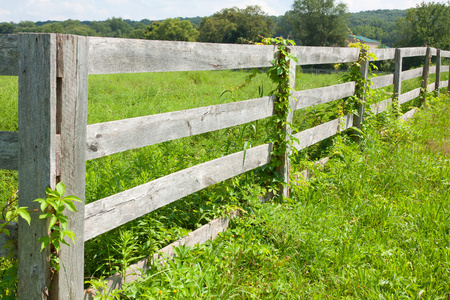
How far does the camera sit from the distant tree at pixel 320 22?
6856 cm

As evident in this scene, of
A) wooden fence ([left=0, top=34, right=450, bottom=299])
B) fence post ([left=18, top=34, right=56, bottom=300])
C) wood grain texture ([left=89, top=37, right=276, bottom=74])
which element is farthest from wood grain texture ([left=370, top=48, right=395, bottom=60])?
fence post ([left=18, top=34, right=56, bottom=300])

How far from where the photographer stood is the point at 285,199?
4.41 metres

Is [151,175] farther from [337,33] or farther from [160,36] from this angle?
[160,36]

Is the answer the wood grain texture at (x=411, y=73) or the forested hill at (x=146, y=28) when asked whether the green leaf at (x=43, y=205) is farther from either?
the forested hill at (x=146, y=28)

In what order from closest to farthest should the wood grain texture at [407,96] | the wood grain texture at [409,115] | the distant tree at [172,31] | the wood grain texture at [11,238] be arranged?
the wood grain texture at [11,238], the wood grain texture at [407,96], the wood grain texture at [409,115], the distant tree at [172,31]

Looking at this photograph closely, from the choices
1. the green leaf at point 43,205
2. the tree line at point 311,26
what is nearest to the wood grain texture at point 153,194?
the green leaf at point 43,205

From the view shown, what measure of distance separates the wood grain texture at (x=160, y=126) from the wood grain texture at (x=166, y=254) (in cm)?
81

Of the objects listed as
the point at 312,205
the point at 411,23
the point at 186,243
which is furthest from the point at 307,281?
the point at 411,23

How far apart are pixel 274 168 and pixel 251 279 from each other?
1.65 meters

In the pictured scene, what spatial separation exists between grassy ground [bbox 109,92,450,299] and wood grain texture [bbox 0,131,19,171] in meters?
1.07

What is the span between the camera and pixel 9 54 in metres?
2.02

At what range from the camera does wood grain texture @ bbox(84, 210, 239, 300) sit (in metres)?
2.61

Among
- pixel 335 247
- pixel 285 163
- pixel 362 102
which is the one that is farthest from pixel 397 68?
pixel 335 247

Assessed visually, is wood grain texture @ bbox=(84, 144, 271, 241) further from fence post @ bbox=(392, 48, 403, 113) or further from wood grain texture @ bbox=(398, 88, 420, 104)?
wood grain texture @ bbox=(398, 88, 420, 104)
